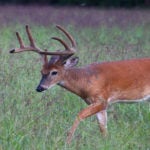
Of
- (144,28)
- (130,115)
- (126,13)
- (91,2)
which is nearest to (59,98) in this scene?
(130,115)

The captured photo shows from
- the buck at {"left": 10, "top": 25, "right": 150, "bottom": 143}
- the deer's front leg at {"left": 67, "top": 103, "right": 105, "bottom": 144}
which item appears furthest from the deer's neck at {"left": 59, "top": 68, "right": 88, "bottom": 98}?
the deer's front leg at {"left": 67, "top": 103, "right": 105, "bottom": 144}

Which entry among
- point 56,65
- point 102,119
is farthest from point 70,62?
point 102,119

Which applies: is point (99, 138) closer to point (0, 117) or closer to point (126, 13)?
point (0, 117)

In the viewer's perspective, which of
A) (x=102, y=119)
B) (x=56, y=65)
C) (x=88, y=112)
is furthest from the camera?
(x=56, y=65)

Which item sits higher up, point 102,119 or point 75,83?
point 75,83

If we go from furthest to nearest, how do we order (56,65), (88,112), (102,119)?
(56,65) < (102,119) < (88,112)

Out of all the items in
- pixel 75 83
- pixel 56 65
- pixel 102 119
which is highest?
pixel 56 65

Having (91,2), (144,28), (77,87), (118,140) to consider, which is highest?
(91,2)

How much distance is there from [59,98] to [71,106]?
21 centimetres

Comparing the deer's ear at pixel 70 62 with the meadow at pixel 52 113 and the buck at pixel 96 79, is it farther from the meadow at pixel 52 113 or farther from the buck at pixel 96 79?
the meadow at pixel 52 113

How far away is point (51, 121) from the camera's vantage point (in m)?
8.14

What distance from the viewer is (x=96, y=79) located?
880cm

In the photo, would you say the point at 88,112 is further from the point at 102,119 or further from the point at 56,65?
the point at 56,65

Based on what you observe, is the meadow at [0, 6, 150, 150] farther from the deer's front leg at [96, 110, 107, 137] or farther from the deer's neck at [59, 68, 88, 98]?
the deer's neck at [59, 68, 88, 98]
